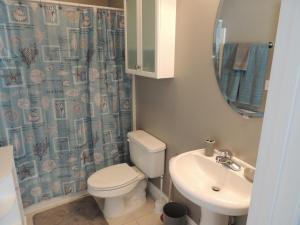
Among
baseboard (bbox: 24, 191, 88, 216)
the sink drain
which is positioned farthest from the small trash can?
baseboard (bbox: 24, 191, 88, 216)

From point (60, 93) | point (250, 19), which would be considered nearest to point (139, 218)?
point (60, 93)

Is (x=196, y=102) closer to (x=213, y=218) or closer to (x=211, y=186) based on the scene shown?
(x=211, y=186)

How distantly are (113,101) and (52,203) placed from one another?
1165 millimetres

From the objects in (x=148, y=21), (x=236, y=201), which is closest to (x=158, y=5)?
(x=148, y=21)

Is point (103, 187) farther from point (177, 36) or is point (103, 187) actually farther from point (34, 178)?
point (177, 36)

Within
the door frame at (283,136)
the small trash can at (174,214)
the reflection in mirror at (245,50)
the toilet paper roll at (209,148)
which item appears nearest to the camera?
the door frame at (283,136)

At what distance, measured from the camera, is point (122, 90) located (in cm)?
229

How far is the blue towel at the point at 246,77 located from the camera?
1.18 metres

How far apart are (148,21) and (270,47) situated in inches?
35.7

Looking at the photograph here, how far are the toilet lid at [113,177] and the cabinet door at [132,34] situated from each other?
94 cm

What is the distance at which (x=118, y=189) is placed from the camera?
1.87 m

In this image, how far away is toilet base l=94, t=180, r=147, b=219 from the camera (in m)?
2.03

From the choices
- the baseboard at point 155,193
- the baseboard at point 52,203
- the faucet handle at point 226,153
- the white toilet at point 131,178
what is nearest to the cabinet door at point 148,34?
the white toilet at point 131,178

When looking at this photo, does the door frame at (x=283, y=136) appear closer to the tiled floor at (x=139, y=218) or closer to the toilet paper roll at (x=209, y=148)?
the toilet paper roll at (x=209, y=148)
